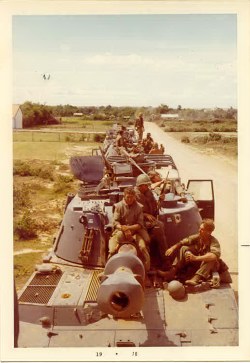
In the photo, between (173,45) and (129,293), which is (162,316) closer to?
(129,293)

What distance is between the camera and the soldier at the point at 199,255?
2.75 metres

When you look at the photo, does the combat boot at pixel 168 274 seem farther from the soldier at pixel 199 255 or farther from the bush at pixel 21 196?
the bush at pixel 21 196

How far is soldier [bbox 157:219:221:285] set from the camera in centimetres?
275

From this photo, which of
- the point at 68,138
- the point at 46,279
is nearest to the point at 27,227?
the point at 46,279

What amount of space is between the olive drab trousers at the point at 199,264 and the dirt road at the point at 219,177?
0.13 meters

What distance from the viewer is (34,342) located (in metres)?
2.63

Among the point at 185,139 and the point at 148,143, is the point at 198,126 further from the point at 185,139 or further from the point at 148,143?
the point at 148,143

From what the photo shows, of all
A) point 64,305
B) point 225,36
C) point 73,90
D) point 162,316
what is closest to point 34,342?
point 64,305

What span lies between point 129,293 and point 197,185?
1.29 m

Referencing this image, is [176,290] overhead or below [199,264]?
below

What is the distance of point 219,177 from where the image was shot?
3.02 m

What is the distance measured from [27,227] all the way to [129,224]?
63 cm

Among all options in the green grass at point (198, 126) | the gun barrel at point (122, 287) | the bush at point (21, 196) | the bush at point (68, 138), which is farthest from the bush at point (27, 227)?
the green grass at point (198, 126)

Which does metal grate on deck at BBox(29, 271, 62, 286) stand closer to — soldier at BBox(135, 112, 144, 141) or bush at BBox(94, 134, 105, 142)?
bush at BBox(94, 134, 105, 142)
